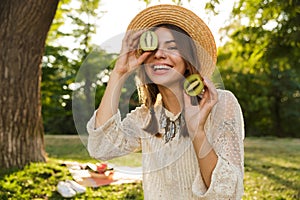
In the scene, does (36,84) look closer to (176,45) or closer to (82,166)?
(82,166)

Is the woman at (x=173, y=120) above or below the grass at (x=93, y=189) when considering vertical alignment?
above

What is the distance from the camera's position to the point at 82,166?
5.86 meters

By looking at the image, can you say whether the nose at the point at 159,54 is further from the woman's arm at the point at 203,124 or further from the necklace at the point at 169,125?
the necklace at the point at 169,125

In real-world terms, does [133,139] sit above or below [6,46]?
below

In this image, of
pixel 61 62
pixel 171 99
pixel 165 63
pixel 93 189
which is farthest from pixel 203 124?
pixel 61 62

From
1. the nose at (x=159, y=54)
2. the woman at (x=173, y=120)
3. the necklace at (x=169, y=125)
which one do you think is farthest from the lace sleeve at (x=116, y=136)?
the nose at (x=159, y=54)

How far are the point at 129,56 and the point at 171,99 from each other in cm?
29

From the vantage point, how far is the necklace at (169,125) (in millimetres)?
2189

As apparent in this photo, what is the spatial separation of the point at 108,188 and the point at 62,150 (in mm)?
4538

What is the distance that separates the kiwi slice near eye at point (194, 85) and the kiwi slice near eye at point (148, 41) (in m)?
0.19

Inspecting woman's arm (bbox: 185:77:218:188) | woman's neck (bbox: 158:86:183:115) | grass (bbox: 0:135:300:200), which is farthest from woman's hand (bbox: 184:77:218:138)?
grass (bbox: 0:135:300:200)

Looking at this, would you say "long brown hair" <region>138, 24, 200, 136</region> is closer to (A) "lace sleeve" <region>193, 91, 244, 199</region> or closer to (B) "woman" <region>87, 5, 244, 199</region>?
(B) "woman" <region>87, 5, 244, 199</region>

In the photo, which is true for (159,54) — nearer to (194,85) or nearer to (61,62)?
(194,85)

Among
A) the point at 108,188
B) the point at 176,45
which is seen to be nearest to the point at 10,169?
the point at 108,188
